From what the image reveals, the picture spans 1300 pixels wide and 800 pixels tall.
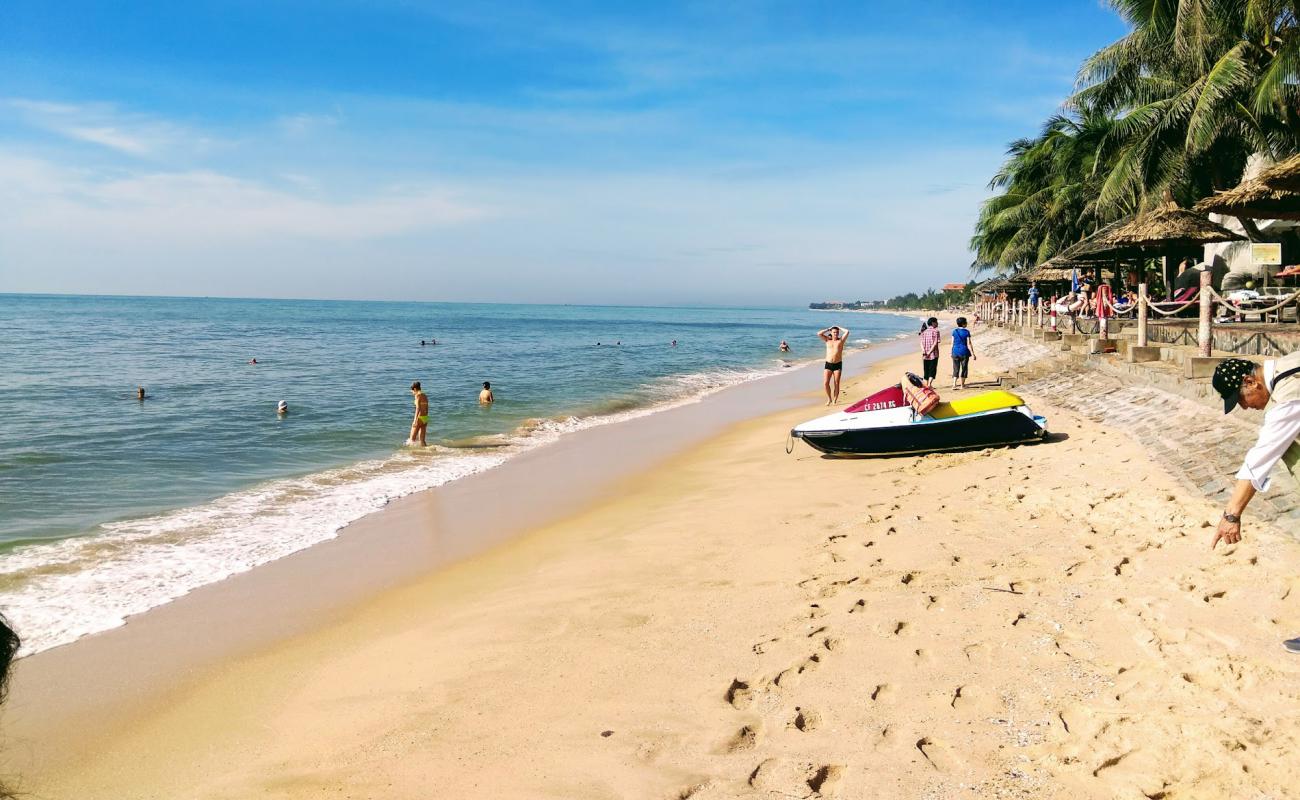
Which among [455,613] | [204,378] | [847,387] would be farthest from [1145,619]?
[204,378]

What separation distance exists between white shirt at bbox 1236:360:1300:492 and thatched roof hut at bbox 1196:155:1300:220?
7.21m

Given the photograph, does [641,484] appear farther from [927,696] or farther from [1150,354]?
[1150,354]

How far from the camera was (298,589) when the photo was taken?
703cm

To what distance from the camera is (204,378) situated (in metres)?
27.1

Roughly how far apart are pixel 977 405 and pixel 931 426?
2.27 feet

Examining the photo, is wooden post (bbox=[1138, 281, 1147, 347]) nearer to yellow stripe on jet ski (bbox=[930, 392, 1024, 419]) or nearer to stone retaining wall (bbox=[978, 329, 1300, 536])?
stone retaining wall (bbox=[978, 329, 1300, 536])

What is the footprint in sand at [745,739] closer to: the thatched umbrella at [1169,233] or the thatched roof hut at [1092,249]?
the thatched umbrella at [1169,233]

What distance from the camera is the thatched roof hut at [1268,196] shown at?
353 inches

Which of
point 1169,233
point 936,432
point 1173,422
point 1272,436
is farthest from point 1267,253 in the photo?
point 1272,436

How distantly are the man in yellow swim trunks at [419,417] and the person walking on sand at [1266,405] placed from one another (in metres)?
12.6

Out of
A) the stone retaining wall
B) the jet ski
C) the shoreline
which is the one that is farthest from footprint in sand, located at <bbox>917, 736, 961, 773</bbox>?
the jet ski

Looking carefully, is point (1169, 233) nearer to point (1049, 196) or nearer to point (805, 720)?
point (805, 720)

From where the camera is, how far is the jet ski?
33.1ft

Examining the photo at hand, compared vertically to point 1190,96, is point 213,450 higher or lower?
lower
